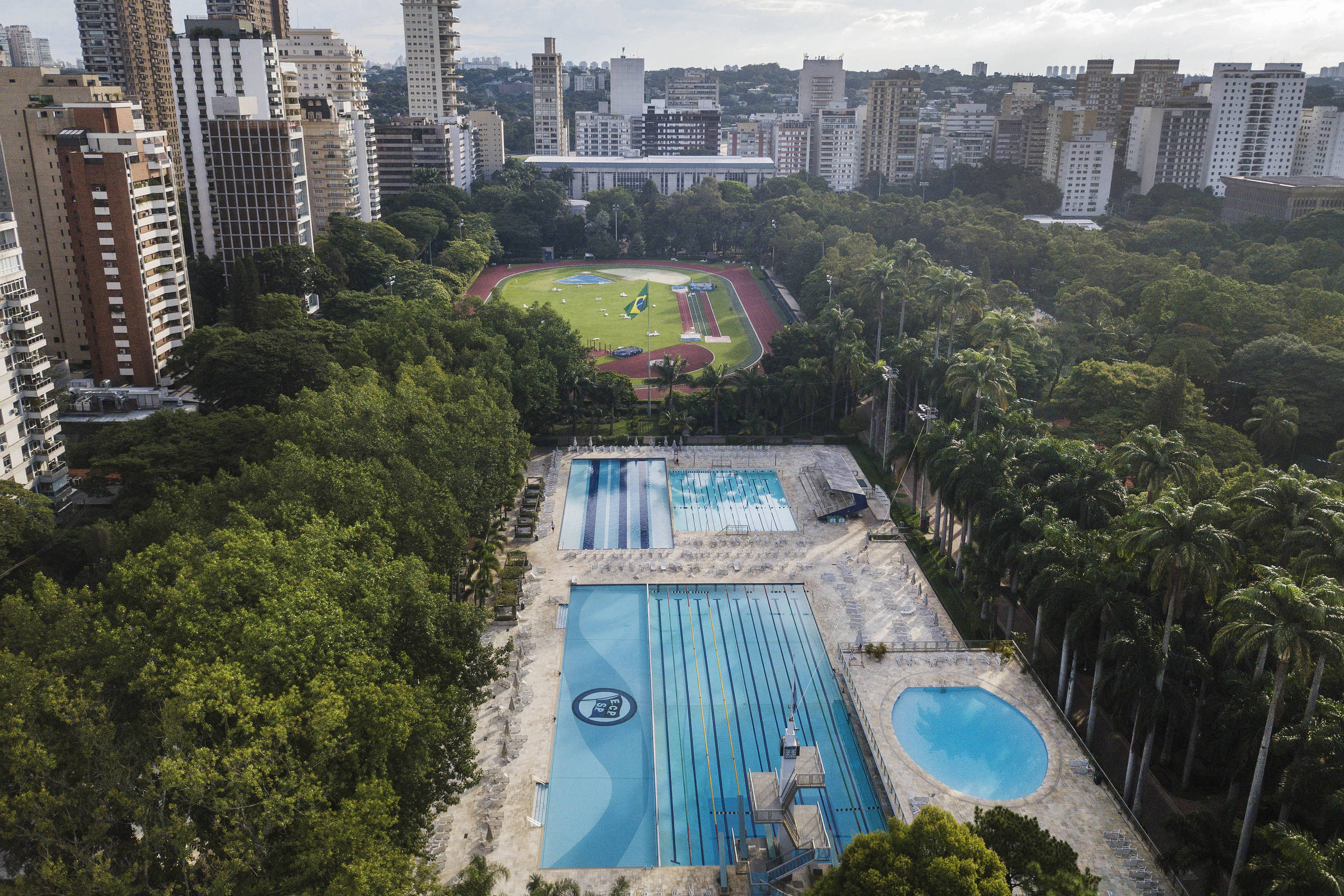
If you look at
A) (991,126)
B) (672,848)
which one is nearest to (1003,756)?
(672,848)

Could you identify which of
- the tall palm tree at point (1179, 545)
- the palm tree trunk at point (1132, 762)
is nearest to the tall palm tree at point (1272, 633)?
the tall palm tree at point (1179, 545)

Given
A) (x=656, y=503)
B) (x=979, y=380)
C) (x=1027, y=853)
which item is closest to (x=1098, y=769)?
(x=1027, y=853)

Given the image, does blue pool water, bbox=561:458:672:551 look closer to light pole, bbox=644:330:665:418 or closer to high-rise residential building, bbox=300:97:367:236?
light pole, bbox=644:330:665:418

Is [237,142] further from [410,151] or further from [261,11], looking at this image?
[261,11]

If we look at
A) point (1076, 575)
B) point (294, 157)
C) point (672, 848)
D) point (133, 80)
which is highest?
point (133, 80)

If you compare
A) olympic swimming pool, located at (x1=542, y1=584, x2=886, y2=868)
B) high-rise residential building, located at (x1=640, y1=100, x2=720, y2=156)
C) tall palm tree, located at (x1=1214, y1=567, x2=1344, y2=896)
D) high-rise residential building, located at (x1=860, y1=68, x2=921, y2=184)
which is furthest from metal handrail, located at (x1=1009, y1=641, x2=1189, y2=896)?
high-rise residential building, located at (x1=640, y1=100, x2=720, y2=156)

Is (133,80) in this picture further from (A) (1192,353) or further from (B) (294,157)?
(A) (1192,353)

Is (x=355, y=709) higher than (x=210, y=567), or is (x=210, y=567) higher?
(x=210, y=567)
